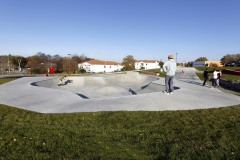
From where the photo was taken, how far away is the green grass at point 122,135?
4027mm

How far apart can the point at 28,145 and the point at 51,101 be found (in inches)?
204

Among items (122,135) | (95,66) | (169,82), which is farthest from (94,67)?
(122,135)

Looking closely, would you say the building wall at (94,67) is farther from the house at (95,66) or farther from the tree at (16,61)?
the tree at (16,61)

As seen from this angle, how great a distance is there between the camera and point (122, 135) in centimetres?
514

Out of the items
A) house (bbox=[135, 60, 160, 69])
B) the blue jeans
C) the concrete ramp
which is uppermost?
house (bbox=[135, 60, 160, 69])

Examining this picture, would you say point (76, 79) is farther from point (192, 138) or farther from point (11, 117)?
point (192, 138)

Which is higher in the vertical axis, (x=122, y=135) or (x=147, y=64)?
(x=147, y=64)

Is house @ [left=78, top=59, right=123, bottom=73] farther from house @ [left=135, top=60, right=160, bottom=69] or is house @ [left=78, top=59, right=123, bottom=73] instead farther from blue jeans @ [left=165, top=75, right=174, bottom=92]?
blue jeans @ [left=165, top=75, right=174, bottom=92]

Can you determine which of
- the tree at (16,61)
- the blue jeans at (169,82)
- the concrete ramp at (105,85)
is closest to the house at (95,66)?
the tree at (16,61)

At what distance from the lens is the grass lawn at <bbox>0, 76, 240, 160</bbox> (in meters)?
4.03

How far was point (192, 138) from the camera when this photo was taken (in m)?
4.88

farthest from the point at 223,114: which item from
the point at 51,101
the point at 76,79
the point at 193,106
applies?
the point at 76,79

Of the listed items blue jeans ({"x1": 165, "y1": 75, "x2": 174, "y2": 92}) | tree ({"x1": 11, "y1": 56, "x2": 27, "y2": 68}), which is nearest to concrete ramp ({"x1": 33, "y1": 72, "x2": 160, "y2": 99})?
blue jeans ({"x1": 165, "y1": 75, "x2": 174, "y2": 92})

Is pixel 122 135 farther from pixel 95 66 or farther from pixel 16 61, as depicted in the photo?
pixel 16 61
